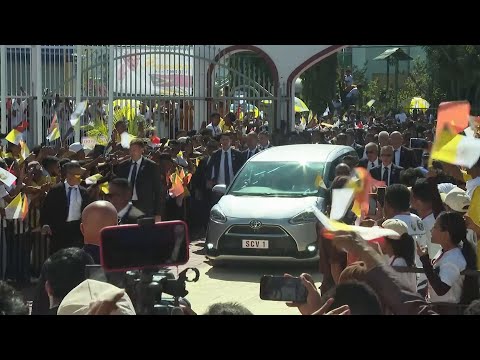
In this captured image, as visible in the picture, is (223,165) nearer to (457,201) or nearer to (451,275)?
(457,201)

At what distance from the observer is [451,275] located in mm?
5641

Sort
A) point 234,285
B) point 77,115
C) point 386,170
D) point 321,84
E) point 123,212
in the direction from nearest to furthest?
1. point 123,212
2. point 234,285
3. point 386,170
4. point 77,115
5. point 321,84

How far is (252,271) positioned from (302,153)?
2.05m

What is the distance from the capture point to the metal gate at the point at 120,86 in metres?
17.7

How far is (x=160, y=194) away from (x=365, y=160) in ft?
9.49

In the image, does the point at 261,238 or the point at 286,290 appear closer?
the point at 286,290

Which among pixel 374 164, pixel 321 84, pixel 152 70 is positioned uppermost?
pixel 321 84

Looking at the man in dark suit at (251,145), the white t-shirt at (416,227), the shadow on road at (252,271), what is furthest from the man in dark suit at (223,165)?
the white t-shirt at (416,227)

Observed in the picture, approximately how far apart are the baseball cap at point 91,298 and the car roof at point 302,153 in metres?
8.40

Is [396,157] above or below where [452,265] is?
above

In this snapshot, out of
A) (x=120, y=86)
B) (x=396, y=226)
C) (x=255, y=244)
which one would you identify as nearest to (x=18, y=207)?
(x=255, y=244)

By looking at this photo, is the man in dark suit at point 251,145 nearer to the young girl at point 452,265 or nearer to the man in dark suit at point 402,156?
the man in dark suit at point 402,156

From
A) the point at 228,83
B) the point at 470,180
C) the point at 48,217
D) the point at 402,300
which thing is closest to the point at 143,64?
the point at 228,83
